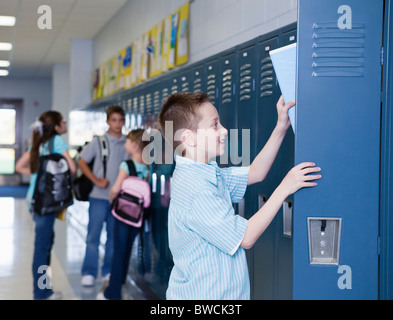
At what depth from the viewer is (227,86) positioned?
10.0 feet

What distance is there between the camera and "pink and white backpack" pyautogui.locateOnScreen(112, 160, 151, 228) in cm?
414

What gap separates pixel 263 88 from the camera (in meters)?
2.63

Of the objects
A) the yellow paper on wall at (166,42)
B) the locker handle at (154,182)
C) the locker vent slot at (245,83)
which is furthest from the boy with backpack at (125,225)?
the locker vent slot at (245,83)

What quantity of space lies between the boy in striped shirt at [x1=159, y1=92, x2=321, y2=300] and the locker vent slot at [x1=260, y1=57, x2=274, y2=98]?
976 millimetres

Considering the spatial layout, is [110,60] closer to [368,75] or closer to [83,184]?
[83,184]

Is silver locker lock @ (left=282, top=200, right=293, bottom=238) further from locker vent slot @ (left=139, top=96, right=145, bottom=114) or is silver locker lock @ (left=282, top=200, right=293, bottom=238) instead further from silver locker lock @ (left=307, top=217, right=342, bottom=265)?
locker vent slot @ (left=139, top=96, right=145, bottom=114)

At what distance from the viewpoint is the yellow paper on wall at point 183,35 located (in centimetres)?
455

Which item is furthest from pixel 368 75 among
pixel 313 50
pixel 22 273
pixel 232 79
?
pixel 22 273

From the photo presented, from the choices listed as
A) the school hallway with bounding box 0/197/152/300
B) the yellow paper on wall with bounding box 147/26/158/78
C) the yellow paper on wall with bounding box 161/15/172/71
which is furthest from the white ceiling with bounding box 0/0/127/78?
the school hallway with bounding box 0/197/152/300

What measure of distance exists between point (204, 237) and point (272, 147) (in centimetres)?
43

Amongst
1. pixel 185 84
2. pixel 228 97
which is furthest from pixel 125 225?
pixel 228 97

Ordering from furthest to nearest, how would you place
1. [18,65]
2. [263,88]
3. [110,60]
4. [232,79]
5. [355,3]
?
[18,65] → [110,60] → [232,79] → [263,88] → [355,3]

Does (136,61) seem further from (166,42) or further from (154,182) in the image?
(154,182)
